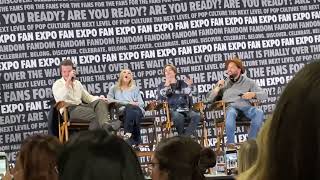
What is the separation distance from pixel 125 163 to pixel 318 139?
31 cm

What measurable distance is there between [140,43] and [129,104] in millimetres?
1445

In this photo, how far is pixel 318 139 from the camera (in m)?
0.63

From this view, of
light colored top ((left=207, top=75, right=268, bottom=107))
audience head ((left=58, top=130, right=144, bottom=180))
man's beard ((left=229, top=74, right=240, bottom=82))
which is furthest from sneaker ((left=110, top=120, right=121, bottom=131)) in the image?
audience head ((left=58, top=130, right=144, bottom=180))

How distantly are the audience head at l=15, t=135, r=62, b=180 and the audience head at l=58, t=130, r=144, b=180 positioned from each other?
835 mm

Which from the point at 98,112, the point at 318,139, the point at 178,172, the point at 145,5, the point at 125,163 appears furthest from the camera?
the point at 145,5

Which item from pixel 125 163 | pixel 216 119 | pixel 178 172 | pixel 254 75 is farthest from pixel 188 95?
pixel 125 163

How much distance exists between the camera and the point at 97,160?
832mm

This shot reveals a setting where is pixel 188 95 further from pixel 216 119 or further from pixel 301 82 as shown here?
pixel 301 82

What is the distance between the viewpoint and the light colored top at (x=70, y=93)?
6297 mm

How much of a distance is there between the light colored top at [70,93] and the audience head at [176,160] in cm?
442

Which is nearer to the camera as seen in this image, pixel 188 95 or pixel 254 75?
pixel 188 95

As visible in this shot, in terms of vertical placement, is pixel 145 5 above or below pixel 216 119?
above

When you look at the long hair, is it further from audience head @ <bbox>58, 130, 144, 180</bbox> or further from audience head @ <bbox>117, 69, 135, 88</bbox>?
audience head @ <bbox>117, 69, 135, 88</bbox>

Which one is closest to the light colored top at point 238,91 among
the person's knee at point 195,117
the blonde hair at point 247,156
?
the person's knee at point 195,117
